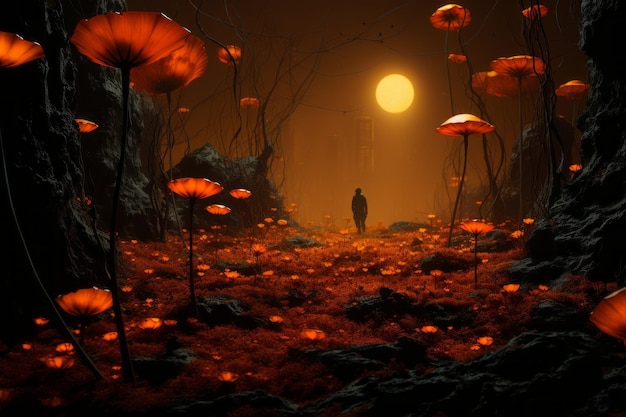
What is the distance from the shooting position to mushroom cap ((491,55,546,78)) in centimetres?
718

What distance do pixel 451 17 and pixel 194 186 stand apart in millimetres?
7735

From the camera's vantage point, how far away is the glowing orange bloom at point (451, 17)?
8312mm

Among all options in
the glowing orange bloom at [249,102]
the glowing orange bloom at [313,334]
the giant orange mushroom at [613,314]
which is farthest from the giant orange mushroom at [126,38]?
the glowing orange bloom at [249,102]

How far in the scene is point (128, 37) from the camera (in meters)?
2.57

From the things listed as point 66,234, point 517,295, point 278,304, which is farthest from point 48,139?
point 517,295

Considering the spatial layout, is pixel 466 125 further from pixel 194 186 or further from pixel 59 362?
pixel 59 362

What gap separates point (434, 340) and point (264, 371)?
6.38ft

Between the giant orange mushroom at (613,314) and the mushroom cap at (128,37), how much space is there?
310cm

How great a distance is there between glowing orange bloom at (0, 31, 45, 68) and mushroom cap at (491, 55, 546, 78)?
7.23m

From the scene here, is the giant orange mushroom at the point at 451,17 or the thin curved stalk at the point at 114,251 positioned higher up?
the giant orange mushroom at the point at 451,17

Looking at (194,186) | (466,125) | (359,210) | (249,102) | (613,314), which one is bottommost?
(613,314)

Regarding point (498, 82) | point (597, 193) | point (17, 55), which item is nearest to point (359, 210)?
point (498, 82)

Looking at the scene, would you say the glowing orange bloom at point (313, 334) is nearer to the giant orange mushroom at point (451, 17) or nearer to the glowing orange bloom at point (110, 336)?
the glowing orange bloom at point (110, 336)

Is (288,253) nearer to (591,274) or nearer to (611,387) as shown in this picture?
(591,274)
